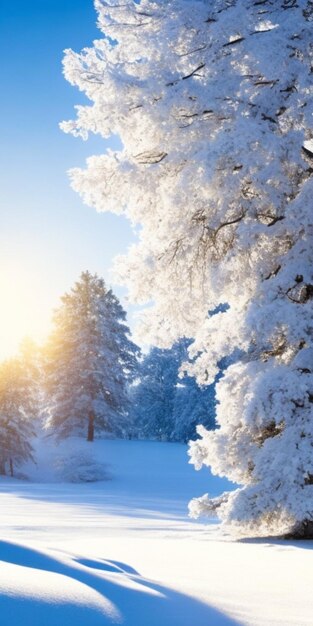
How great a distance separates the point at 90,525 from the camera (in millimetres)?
9570

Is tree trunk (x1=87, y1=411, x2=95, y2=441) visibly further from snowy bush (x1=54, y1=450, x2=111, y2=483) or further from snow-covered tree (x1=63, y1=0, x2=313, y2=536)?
snow-covered tree (x1=63, y1=0, x2=313, y2=536)

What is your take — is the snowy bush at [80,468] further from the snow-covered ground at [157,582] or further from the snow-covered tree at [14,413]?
the snow-covered ground at [157,582]

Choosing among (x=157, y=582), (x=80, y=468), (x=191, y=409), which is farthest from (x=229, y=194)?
(x=191, y=409)

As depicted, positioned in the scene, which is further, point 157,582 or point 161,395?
point 161,395

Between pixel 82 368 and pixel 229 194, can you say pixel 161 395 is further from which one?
pixel 229 194

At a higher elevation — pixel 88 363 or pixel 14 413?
pixel 88 363

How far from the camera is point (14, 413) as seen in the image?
103ft

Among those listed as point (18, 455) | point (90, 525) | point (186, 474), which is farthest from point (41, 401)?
point (90, 525)

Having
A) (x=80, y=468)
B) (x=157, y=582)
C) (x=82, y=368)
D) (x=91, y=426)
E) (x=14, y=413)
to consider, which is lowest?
(x=157, y=582)

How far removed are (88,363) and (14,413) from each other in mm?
6757

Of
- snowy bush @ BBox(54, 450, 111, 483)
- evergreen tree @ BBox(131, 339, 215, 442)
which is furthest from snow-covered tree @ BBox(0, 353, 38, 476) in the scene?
evergreen tree @ BBox(131, 339, 215, 442)

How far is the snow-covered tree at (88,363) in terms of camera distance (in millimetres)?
36188

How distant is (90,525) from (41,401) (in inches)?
1232

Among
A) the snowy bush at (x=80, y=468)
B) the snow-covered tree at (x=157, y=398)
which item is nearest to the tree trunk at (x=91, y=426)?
the snowy bush at (x=80, y=468)
